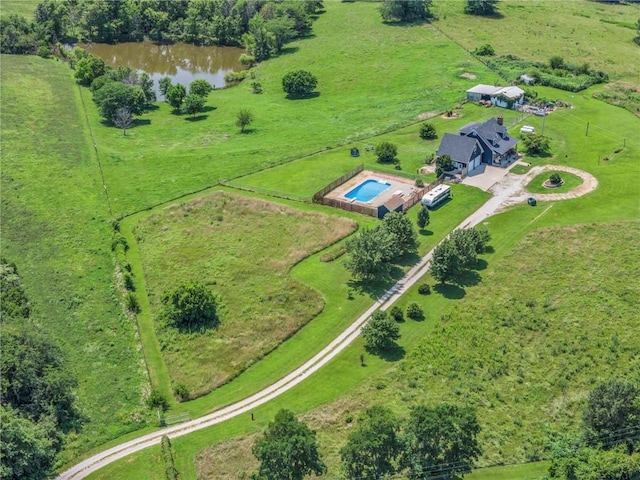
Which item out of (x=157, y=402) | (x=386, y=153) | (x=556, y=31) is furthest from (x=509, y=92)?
(x=157, y=402)

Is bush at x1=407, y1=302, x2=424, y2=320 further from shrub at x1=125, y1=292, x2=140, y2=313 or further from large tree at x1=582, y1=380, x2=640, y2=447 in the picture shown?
shrub at x1=125, y1=292, x2=140, y2=313

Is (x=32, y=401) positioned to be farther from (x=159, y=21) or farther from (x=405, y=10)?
(x=405, y=10)

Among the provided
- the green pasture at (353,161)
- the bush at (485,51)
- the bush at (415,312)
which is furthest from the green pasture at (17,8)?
the bush at (415,312)

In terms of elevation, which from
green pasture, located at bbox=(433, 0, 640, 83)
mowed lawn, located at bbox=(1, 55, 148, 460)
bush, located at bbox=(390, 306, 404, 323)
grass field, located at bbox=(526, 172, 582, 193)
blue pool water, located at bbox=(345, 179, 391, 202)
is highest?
green pasture, located at bbox=(433, 0, 640, 83)

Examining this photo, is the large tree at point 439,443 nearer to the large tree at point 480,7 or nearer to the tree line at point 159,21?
the tree line at point 159,21

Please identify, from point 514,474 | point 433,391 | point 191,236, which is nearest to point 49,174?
point 191,236

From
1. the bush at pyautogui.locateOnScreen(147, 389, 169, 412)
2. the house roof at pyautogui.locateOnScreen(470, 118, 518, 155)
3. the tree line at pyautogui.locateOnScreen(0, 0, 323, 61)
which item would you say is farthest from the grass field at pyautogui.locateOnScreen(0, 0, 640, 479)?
the tree line at pyautogui.locateOnScreen(0, 0, 323, 61)

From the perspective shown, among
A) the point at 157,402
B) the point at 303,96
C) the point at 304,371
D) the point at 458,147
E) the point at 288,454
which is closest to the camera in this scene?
the point at 288,454
